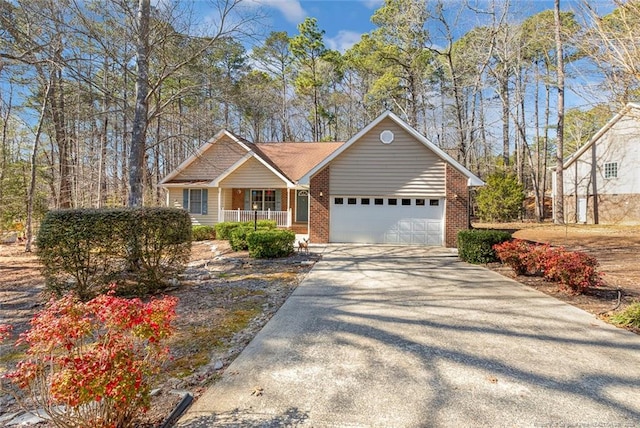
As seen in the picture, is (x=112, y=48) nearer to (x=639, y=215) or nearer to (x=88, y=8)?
(x=88, y=8)

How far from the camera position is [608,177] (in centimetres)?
2106

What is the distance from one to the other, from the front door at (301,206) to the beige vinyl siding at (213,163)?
162 inches

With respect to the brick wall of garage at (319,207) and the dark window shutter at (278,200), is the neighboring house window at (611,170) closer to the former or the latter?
the brick wall of garage at (319,207)

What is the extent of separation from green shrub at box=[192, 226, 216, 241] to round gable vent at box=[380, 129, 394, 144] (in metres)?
9.18

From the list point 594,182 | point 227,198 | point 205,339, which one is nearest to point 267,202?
point 227,198

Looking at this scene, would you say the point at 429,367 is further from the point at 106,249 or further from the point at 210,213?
the point at 210,213

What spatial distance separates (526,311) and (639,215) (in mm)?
21152

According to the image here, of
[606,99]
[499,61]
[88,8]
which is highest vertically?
[499,61]

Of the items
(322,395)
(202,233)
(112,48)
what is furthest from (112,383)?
(202,233)

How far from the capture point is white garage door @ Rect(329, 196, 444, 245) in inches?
527

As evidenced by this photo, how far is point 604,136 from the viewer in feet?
69.7

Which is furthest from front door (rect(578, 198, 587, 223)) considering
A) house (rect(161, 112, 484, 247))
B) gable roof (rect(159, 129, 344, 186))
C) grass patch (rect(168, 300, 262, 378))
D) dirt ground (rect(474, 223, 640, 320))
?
grass patch (rect(168, 300, 262, 378))

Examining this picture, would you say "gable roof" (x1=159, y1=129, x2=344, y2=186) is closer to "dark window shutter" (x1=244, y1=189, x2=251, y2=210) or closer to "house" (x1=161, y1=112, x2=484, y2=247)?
"dark window shutter" (x1=244, y1=189, x2=251, y2=210)

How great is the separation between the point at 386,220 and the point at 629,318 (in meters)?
8.85
